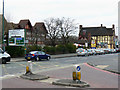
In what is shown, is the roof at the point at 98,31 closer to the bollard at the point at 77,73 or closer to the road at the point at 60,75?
the road at the point at 60,75

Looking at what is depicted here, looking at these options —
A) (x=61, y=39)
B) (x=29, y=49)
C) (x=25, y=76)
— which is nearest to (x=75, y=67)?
(x=25, y=76)

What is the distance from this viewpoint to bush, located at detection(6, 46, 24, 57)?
34250 mm

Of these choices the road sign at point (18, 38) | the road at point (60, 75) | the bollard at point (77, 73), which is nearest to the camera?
the bollard at point (77, 73)

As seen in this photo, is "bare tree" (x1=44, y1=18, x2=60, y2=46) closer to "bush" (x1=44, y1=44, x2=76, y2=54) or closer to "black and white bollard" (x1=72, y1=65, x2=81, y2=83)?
"bush" (x1=44, y1=44, x2=76, y2=54)

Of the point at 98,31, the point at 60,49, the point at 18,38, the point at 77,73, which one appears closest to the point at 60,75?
the point at 77,73

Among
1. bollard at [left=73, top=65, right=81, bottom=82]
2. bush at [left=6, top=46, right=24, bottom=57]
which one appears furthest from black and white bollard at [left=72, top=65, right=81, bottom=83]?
bush at [left=6, top=46, right=24, bottom=57]

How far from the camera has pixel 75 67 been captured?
410 inches

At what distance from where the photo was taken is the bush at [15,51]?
34.2 meters

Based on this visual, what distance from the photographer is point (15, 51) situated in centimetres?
3459

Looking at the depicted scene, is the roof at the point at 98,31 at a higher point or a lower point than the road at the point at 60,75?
higher

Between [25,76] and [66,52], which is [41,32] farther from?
[25,76]

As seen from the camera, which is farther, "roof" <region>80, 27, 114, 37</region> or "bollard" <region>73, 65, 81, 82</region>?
"roof" <region>80, 27, 114, 37</region>

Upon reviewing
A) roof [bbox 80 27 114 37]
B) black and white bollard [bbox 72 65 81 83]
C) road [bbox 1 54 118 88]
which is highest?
roof [bbox 80 27 114 37]

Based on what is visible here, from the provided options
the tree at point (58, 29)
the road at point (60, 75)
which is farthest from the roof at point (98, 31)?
the road at point (60, 75)
